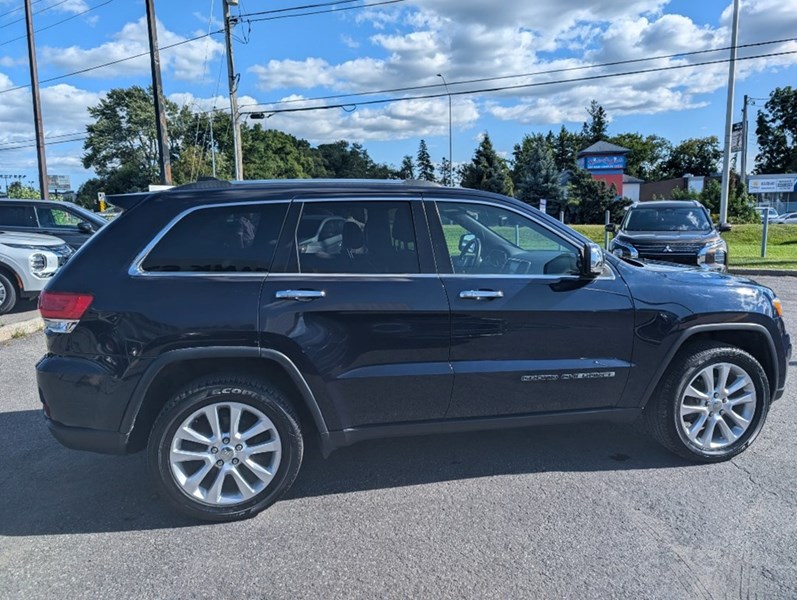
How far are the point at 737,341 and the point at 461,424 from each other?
2059 millimetres

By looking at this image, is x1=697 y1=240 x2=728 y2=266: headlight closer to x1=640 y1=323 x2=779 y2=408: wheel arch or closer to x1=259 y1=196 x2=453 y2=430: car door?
x1=640 y1=323 x2=779 y2=408: wheel arch

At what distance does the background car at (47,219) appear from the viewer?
11281mm

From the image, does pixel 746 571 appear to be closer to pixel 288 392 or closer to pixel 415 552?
pixel 415 552

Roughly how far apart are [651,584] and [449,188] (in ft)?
7.95

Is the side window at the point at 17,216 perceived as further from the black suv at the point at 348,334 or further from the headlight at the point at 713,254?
the headlight at the point at 713,254

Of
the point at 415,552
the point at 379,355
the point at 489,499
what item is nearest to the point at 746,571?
the point at 489,499

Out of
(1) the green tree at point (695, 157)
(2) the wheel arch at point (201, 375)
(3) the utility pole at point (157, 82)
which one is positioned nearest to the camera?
(2) the wheel arch at point (201, 375)

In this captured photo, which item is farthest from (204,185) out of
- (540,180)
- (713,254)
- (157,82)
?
(540,180)

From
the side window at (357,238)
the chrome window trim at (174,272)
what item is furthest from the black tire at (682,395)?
the chrome window trim at (174,272)

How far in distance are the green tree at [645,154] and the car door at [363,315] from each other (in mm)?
95459

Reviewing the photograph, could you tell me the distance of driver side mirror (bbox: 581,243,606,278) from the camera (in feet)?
11.5

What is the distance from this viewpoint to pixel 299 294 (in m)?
3.22

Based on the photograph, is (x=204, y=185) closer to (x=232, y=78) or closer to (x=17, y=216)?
(x=17, y=216)

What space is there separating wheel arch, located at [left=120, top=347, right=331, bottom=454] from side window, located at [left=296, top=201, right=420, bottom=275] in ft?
1.90
